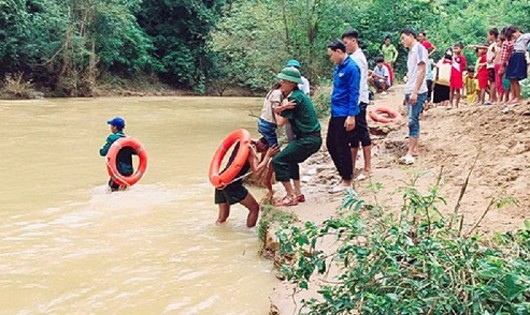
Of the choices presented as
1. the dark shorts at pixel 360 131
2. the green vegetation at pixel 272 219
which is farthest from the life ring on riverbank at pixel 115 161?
the dark shorts at pixel 360 131

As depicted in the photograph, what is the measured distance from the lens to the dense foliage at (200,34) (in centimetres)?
1884

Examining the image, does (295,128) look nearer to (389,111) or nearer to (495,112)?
(495,112)

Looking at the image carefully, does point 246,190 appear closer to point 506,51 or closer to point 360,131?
point 360,131

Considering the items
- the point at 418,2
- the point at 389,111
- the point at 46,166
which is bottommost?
the point at 46,166

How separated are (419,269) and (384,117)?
817cm

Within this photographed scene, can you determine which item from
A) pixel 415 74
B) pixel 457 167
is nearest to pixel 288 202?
pixel 457 167

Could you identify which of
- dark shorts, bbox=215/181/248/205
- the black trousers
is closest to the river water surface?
dark shorts, bbox=215/181/248/205

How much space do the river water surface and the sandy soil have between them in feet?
2.29

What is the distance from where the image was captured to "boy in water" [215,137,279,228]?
648 cm

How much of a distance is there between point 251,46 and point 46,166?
965cm

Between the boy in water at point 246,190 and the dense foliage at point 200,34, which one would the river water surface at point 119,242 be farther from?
the dense foliage at point 200,34

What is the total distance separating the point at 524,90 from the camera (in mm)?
11453

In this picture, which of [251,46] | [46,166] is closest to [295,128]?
[46,166]

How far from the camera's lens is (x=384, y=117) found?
10.9 meters
